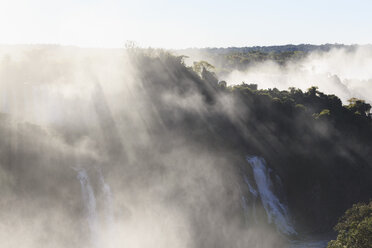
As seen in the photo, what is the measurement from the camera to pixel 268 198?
181ft

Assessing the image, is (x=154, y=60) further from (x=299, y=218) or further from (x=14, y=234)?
(x=14, y=234)

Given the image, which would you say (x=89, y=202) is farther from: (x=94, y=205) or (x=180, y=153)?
(x=180, y=153)

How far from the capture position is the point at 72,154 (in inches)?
1829

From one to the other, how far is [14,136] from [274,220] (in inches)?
1144

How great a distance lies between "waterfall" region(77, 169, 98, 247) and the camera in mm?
40781

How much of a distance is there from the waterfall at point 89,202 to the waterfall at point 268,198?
61.3ft

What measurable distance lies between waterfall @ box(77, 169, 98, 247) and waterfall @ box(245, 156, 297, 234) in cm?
1867

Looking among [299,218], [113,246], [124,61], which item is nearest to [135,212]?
[113,246]

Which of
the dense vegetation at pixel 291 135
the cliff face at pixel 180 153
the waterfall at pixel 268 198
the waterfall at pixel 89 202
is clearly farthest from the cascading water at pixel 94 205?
the waterfall at pixel 268 198

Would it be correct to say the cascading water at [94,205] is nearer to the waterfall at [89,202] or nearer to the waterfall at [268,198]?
the waterfall at [89,202]

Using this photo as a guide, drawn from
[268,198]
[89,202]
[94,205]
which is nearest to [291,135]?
[268,198]

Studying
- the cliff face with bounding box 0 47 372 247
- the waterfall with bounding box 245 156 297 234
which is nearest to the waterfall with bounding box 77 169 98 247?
the cliff face with bounding box 0 47 372 247

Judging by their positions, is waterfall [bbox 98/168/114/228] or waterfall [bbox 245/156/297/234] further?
waterfall [bbox 245/156/297/234]

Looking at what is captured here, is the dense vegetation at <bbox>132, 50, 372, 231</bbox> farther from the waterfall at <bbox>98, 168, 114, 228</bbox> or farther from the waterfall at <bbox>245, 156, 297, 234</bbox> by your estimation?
the waterfall at <bbox>98, 168, 114, 228</bbox>
